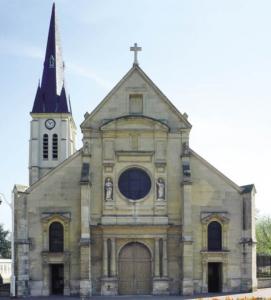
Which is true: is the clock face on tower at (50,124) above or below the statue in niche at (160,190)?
above

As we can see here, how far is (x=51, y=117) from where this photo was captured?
6956 cm

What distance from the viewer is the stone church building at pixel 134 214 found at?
39.3 metres

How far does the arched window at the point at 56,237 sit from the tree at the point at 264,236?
43943 mm

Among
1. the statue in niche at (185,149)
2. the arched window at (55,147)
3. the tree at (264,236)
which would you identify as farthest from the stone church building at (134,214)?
the tree at (264,236)

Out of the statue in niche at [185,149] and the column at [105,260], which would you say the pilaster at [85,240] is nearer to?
the column at [105,260]

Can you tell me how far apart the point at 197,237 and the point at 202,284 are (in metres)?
2.93

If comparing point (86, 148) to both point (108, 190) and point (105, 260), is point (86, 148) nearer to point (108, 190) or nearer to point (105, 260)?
point (108, 190)

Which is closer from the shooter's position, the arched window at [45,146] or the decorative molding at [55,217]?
the decorative molding at [55,217]

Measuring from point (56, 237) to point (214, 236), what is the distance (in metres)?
10.1

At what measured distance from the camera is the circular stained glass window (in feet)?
133

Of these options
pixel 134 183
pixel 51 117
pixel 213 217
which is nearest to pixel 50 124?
pixel 51 117

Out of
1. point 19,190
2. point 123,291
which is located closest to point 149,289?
point 123,291

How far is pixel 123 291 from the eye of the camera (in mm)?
39531

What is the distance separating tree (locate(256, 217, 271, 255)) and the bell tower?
28.5 meters
